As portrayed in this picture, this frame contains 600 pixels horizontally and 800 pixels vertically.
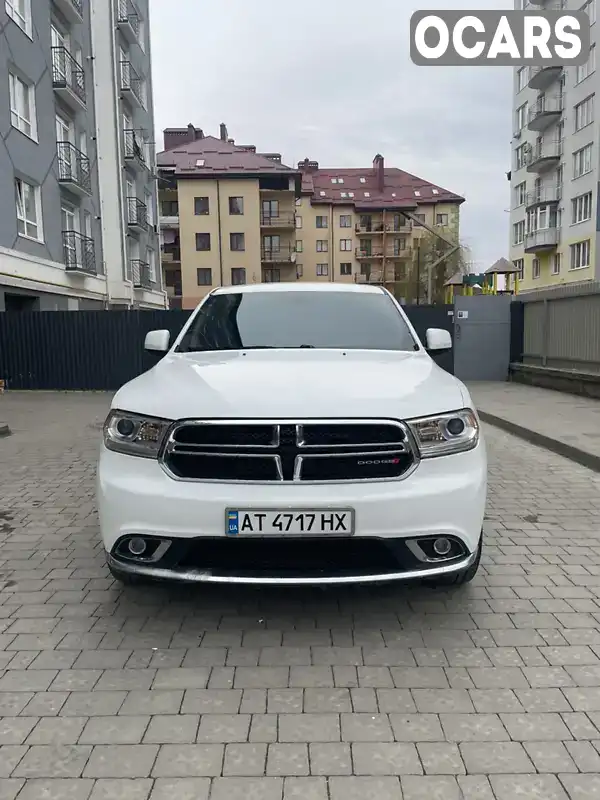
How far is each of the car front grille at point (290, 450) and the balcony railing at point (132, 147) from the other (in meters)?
31.2

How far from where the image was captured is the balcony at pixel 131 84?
3044cm

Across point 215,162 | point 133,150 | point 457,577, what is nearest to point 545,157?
point 215,162

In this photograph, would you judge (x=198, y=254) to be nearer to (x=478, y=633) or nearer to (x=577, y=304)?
(x=577, y=304)

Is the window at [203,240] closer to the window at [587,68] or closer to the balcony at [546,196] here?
the balcony at [546,196]

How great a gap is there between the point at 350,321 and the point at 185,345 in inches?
46.6

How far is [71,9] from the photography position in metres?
23.6

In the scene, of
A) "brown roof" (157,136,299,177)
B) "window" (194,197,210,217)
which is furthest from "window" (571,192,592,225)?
"window" (194,197,210,217)

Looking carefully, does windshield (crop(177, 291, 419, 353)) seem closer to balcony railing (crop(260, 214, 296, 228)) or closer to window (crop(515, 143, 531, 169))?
window (crop(515, 143, 531, 169))

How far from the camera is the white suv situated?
291 cm

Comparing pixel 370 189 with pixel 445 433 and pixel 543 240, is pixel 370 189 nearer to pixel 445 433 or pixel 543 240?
pixel 543 240

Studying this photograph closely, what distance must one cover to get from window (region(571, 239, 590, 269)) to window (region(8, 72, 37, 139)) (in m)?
31.5

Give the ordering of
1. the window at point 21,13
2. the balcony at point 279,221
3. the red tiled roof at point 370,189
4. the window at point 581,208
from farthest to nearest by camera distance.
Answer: the red tiled roof at point 370,189 < the balcony at point 279,221 < the window at point 581,208 < the window at point 21,13

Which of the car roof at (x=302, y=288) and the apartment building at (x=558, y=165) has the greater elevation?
the apartment building at (x=558, y=165)

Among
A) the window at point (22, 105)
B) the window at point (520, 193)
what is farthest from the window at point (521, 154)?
the window at point (22, 105)
